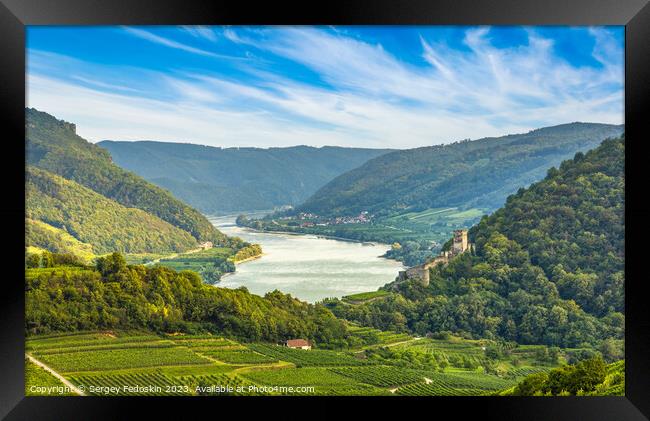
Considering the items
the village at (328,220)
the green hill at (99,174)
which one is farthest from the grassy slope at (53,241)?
the village at (328,220)

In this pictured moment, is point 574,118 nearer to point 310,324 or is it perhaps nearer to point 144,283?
point 310,324

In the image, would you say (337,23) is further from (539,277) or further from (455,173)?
(539,277)

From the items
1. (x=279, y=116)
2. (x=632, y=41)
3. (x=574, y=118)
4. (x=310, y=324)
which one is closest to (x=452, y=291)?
(x=310, y=324)

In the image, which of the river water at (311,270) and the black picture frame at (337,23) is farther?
the river water at (311,270)

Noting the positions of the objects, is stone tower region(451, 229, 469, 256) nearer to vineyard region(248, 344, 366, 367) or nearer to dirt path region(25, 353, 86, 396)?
vineyard region(248, 344, 366, 367)

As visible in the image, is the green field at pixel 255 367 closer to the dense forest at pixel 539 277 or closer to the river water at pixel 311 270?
the dense forest at pixel 539 277

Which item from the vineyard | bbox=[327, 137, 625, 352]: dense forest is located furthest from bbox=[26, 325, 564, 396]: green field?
bbox=[327, 137, 625, 352]: dense forest
